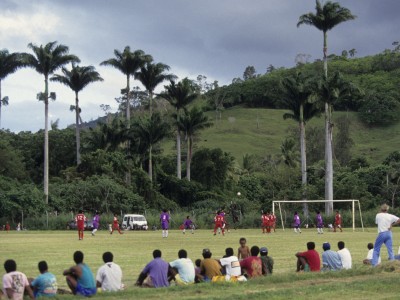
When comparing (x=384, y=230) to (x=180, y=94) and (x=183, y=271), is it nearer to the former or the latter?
(x=183, y=271)

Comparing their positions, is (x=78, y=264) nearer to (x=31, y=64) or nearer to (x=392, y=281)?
(x=392, y=281)

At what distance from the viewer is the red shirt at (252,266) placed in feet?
53.1

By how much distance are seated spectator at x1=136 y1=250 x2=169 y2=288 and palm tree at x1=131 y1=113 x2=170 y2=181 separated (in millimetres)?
63454

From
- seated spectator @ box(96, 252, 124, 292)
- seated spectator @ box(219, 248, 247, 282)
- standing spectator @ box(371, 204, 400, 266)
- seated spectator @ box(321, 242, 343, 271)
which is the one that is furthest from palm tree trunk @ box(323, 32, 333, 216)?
seated spectator @ box(96, 252, 124, 292)

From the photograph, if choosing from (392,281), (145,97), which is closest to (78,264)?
(392,281)

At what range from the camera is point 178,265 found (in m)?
15.5

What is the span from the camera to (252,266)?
16203mm

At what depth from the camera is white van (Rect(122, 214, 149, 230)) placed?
196ft

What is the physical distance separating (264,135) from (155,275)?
437ft

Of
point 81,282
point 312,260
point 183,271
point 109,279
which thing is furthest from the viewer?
point 312,260

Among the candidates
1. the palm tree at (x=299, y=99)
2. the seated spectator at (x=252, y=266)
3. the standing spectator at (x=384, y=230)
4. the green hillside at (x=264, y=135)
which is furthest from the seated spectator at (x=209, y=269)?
the green hillside at (x=264, y=135)

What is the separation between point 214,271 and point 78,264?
3459mm

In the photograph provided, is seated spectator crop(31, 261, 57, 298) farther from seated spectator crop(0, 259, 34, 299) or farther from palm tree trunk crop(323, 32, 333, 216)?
palm tree trunk crop(323, 32, 333, 216)

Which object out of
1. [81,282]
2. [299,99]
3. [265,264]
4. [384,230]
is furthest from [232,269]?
[299,99]
